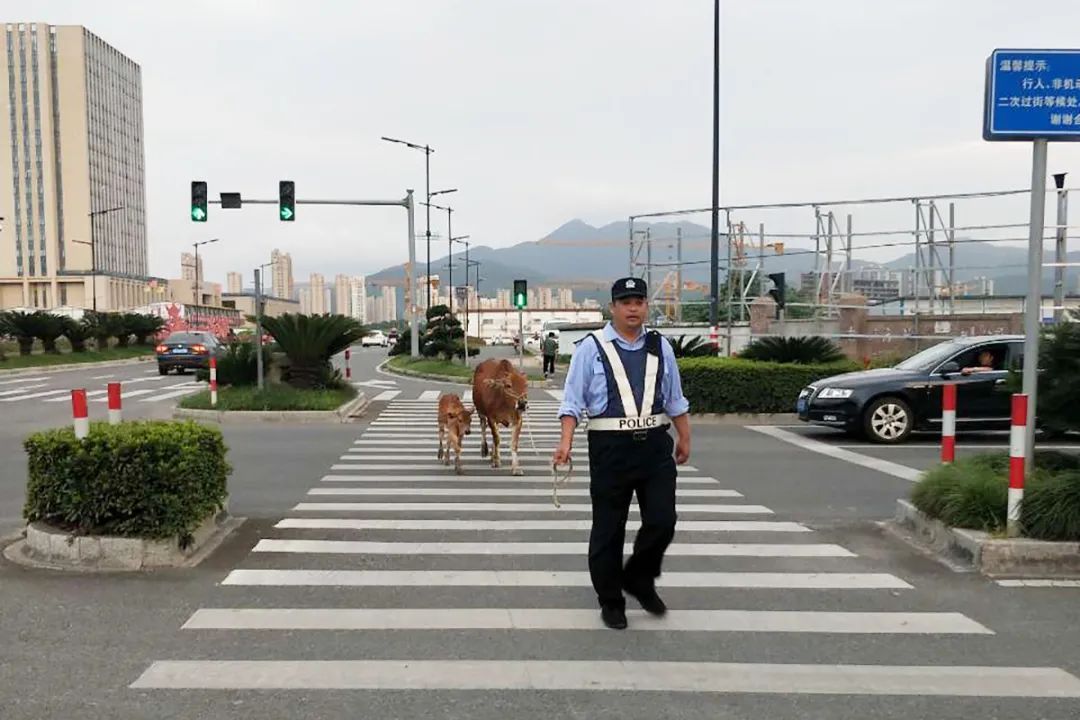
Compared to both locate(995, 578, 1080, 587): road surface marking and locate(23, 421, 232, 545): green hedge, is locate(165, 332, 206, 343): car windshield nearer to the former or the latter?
locate(23, 421, 232, 545): green hedge

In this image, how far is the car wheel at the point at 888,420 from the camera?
13.6 m

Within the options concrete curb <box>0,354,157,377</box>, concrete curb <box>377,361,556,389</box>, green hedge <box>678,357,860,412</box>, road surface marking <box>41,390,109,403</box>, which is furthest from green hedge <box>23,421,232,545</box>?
concrete curb <box>0,354,157,377</box>

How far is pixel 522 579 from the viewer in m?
6.16

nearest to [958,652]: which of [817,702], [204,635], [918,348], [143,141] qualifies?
[817,702]

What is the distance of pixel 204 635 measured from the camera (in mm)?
5066

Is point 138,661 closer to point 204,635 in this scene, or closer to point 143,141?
point 204,635

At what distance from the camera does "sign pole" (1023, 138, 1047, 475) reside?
23.2ft

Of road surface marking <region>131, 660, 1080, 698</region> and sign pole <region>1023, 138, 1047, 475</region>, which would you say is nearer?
road surface marking <region>131, 660, 1080, 698</region>

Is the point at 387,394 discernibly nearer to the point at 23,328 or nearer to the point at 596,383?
the point at 596,383

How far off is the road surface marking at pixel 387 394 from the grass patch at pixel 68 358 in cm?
1690

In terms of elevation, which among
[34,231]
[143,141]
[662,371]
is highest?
[143,141]

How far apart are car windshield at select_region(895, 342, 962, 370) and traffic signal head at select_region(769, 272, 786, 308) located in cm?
1457

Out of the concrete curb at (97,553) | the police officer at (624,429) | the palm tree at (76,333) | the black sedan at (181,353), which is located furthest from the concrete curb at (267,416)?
the palm tree at (76,333)

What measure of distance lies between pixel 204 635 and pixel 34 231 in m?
127
